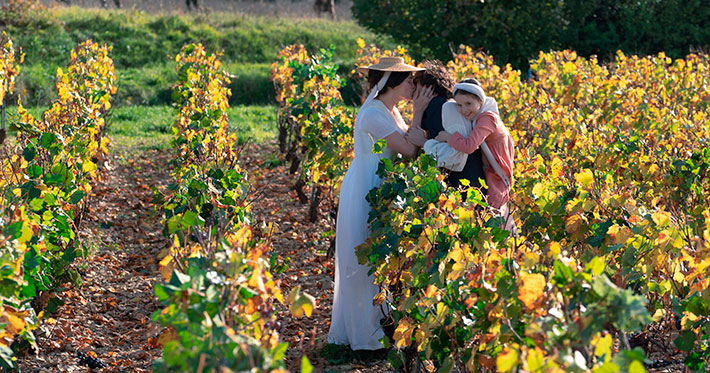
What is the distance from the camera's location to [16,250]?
8.93 ft

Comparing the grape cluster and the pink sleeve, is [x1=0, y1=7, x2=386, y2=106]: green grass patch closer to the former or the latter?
the grape cluster

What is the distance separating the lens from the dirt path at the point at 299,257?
15.2 ft

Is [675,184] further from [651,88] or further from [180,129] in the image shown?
[651,88]

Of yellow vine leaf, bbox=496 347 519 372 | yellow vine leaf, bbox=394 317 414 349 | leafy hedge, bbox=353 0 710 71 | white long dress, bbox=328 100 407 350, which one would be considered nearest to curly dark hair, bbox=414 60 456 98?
white long dress, bbox=328 100 407 350

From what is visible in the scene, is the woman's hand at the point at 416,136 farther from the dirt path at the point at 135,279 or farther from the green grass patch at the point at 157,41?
the green grass patch at the point at 157,41

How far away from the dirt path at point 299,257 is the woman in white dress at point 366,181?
23 centimetres

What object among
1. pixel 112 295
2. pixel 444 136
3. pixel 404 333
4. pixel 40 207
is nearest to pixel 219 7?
pixel 112 295

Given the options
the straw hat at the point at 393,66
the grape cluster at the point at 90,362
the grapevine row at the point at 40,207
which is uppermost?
the straw hat at the point at 393,66

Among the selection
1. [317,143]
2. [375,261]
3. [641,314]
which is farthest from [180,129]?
[641,314]

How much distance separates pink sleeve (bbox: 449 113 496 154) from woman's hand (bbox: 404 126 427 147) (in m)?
0.20

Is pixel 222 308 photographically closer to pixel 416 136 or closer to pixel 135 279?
pixel 416 136

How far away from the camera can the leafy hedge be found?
16688 mm

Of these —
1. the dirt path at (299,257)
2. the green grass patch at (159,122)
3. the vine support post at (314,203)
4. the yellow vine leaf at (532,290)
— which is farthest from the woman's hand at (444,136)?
the green grass patch at (159,122)

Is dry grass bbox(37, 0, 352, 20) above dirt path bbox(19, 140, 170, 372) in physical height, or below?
above
